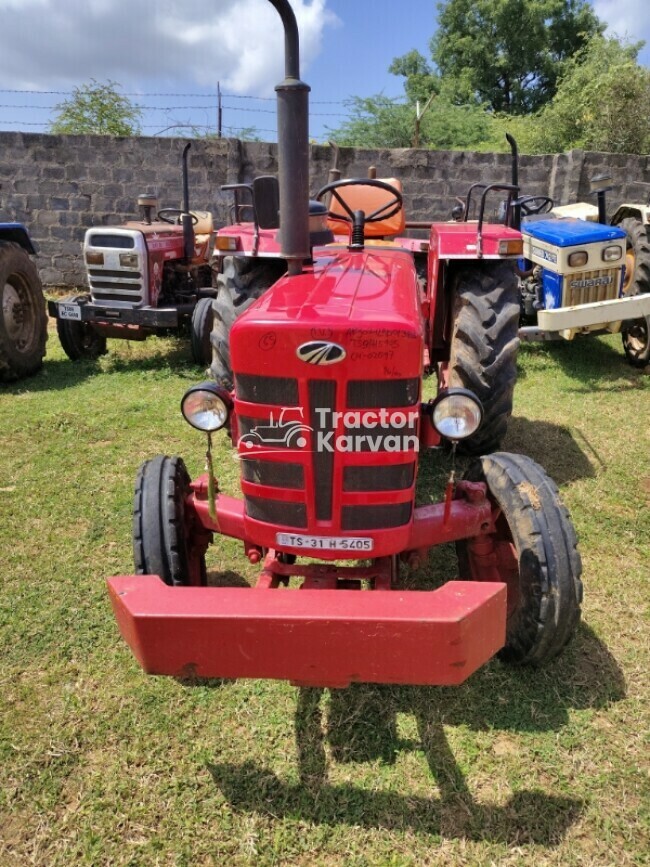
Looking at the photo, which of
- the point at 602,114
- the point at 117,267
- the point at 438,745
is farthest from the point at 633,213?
the point at 602,114

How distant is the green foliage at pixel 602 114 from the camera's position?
12508 mm

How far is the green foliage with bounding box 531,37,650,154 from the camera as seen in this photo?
41.0 feet

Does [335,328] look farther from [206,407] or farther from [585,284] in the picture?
[585,284]

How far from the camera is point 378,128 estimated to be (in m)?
16.8

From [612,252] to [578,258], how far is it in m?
0.32

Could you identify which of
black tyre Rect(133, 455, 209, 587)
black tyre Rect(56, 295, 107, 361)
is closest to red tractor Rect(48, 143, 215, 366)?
black tyre Rect(56, 295, 107, 361)

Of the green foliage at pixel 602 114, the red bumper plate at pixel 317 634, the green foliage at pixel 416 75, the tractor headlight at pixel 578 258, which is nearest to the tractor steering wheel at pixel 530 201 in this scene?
the tractor headlight at pixel 578 258

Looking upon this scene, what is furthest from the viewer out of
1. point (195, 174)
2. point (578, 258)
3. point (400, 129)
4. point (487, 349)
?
point (400, 129)

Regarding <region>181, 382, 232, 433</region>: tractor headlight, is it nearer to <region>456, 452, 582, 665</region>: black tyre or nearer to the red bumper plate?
the red bumper plate

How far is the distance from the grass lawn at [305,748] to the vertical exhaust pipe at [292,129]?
1.63 m

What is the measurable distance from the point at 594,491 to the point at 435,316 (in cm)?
137

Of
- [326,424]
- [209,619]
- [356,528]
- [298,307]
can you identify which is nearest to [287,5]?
[298,307]

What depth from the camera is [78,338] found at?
20.7ft

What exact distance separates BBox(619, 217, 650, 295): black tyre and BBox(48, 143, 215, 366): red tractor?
3766mm
